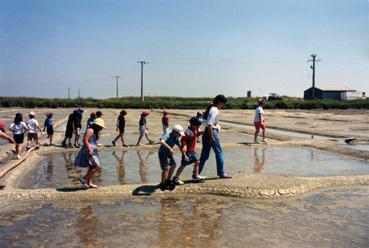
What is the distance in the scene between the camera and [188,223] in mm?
5949

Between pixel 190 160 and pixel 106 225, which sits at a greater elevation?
pixel 190 160

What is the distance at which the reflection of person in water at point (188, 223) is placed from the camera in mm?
5230

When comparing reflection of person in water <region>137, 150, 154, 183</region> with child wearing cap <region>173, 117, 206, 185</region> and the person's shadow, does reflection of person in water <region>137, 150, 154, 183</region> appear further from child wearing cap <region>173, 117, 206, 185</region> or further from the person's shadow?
child wearing cap <region>173, 117, 206, 185</region>

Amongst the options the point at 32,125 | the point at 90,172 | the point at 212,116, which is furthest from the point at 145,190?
the point at 32,125

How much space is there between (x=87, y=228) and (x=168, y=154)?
2.23m

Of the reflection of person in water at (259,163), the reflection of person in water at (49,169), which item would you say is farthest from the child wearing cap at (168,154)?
Answer: the reflection of person in water at (259,163)

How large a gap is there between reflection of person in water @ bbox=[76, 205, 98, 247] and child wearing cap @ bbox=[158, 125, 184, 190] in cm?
154

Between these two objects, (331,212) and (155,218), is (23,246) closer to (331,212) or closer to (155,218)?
(155,218)

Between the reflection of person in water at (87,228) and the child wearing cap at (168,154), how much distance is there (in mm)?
1539

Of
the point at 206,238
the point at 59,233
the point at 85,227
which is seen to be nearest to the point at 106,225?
the point at 85,227

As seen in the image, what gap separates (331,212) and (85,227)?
3.74m

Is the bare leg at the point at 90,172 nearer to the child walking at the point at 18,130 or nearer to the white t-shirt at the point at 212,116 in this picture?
the white t-shirt at the point at 212,116

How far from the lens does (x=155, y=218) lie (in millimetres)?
6160

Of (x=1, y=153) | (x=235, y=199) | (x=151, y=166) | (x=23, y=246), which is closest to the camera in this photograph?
(x=23, y=246)
